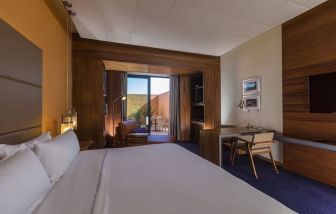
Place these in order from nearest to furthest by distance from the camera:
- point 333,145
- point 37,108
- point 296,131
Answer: point 37,108 → point 333,145 → point 296,131

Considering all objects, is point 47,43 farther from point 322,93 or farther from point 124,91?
point 322,93

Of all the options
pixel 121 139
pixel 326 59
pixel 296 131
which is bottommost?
pixel 121 139

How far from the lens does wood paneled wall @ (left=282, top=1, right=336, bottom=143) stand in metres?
2.36

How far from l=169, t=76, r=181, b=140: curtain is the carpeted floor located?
246cm

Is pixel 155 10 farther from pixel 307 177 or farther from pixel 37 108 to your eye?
pixel 307 177

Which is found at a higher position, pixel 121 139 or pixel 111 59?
pixel 111 59

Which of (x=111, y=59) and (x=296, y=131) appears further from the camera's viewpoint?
(x=111, y=59)

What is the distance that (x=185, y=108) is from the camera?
5344 millimetres

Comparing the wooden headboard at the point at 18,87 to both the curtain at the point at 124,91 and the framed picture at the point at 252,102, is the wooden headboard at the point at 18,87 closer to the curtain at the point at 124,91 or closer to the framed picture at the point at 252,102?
the curtain at the point at 124,91

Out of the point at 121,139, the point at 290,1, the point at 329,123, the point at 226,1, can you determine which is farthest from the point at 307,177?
the point at 121,139

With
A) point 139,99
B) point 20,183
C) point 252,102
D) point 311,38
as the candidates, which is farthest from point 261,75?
point 20,183

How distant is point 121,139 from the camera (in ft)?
12.5

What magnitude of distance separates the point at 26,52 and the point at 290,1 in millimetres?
3389

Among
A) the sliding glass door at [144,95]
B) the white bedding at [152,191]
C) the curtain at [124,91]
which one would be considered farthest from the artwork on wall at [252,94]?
the curtain at [124,91]
